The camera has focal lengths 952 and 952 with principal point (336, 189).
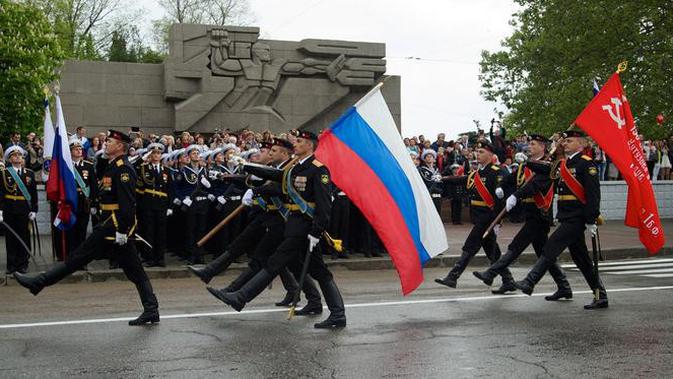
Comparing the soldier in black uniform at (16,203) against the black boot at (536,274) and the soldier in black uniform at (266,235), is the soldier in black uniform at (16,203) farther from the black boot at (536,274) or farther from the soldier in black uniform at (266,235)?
the black boot at (536,274)

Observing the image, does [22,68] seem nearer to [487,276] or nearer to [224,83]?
[224,83]

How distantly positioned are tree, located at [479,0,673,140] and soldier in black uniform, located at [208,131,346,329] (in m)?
22.6

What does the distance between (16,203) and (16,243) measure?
59cm

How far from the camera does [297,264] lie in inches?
392

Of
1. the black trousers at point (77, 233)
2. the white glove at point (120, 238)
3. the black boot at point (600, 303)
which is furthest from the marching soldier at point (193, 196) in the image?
the black boot at point (600, 303)

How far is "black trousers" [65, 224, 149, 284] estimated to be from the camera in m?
9.41

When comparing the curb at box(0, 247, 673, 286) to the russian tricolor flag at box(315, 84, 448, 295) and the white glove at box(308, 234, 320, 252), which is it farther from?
the russian tricolor flag at box(315, 84, 448, 295)

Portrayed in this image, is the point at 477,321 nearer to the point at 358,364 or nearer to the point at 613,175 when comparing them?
the point at 358,364

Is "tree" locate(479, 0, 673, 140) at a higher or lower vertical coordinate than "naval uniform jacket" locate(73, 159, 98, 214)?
higher

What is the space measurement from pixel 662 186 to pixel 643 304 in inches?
694

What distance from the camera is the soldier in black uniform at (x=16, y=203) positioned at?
1383cm

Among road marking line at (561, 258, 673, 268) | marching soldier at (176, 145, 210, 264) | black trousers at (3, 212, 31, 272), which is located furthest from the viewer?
road marking line at (561, 258, 673, 268)

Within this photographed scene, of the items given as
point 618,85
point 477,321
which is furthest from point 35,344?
point 618,85

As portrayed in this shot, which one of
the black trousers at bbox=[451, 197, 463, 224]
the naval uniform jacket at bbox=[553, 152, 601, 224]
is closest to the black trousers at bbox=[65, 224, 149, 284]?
the naval uniform jacket at bbox=[553, 152, 601, 224]
